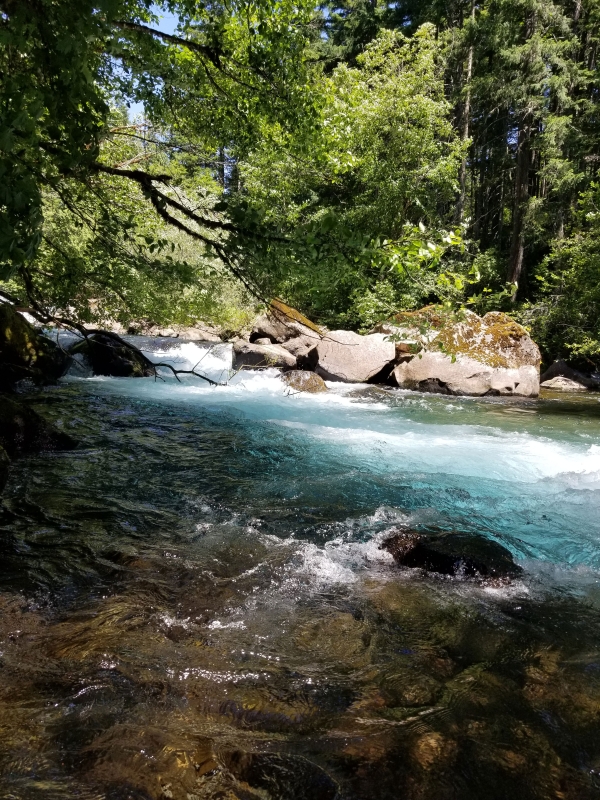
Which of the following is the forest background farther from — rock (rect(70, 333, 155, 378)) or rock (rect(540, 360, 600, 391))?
rock (rect(70, 333, 155, 378))

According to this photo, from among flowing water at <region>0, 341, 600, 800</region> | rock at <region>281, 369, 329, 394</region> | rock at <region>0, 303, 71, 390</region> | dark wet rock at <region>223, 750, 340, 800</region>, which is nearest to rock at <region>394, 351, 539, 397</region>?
rock at <region>281, 369, 329, 394</region>

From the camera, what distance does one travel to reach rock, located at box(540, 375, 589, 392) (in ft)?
56.5

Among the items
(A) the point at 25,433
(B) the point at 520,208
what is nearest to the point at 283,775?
(A) the point at 25,433

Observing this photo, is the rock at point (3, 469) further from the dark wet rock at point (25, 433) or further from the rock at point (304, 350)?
the rock at point (304, 350)

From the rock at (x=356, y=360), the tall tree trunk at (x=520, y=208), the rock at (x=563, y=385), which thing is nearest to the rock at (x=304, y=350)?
the rock at (x=356, y=360)

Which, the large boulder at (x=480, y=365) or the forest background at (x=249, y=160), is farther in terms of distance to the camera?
the large boulder at (x=480, y=365)

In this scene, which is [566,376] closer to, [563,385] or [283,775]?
[563,385]

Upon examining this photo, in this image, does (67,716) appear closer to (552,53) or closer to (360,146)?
(360,146)

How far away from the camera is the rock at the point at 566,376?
17531 millimetres

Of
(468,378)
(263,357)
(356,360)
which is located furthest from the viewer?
(263,357)

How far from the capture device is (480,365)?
49.4 feet

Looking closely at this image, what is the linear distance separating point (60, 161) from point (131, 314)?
3.02 metres

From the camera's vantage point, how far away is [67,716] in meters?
2.33

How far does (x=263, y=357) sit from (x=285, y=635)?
13.7 m
